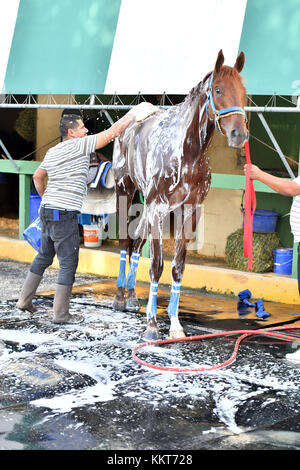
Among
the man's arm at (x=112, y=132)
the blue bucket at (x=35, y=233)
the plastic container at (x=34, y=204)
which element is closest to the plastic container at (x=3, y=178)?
the plastic container at (x=34, y=204)

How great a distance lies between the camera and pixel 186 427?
413 cm

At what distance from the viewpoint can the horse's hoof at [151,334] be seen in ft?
20.0

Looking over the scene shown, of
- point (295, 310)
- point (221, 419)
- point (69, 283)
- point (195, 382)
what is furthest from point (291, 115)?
point (221, 419)

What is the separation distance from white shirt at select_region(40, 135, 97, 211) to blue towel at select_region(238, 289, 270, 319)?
217 centimetres

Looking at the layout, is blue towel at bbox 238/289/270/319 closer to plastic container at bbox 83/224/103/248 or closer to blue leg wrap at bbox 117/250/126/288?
blue leg wrap at bbox 117/250/126/288

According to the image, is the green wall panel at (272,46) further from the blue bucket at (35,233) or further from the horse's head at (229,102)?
the blue bucket at (35,233)

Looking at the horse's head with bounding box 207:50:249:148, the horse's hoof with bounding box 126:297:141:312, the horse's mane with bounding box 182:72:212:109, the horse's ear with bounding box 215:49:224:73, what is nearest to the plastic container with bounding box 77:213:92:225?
the horse's hoof with bounding box 126:297:141:312

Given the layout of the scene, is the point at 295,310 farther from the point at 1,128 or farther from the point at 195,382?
the point at 1,128

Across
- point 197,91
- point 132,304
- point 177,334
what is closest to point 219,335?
point 177,334

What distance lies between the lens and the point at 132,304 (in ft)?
24.3

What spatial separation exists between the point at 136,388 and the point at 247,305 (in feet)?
10.2

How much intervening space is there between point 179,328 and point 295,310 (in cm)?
177

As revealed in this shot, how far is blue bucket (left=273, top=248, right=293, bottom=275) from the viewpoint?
8250 mm

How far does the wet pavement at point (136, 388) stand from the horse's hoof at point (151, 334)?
0.32 ft
